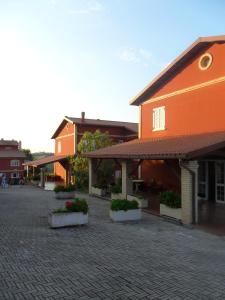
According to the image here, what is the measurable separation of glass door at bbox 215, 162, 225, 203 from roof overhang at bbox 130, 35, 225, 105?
6202 mm

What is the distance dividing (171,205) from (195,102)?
21.9 feet

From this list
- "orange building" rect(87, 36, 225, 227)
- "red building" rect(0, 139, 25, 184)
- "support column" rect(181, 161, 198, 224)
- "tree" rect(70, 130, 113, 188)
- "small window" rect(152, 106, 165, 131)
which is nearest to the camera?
"support column" rect(181, 161, 198, 224)

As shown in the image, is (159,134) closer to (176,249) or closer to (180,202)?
(180,202)

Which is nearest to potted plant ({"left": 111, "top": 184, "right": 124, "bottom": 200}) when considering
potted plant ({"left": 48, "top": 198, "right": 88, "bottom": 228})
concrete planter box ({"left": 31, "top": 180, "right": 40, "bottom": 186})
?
potted plant ({"left": 48, "top": 198, "right": 88, "bottom": 228})

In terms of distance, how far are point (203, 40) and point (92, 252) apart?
41.3 feet

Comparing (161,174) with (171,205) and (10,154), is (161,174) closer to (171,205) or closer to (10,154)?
(171,205)

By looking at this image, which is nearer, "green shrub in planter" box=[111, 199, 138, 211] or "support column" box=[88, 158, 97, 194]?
"green shrub in planter" box=[111, 199, 138, 211]

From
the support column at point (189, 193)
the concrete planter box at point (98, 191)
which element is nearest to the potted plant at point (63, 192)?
the concrete planter box at point (98, 191)

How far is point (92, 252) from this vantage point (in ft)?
28.5

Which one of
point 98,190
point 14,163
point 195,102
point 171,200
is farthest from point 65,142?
point 171,200

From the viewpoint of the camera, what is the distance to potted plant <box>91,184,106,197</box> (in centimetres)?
2114

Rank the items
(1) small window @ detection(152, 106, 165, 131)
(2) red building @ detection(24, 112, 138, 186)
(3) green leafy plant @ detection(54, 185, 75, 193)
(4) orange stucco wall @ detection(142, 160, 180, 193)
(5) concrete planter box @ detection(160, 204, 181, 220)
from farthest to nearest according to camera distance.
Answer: (2) red building @ detection(24, 112, 138, 186)
(3) green leafy plant @ detection(54, 185, 75, 193)
(1) small window @ detection(152, 106, 165, 131)
(4) orange stucco wall @ detection(142, 160, 180, 193)
(5) concrete planter box @ detection(160, 204, 181, 220)

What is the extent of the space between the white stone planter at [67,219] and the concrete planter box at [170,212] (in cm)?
363

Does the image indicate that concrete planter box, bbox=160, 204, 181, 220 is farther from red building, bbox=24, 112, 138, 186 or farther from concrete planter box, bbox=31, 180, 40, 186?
concrete planter box, bbox=31, 180, 40, 186
